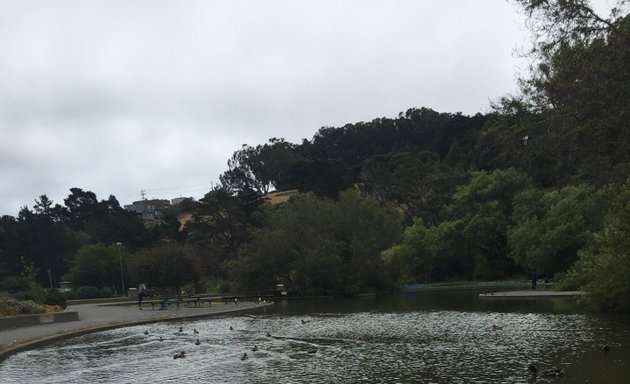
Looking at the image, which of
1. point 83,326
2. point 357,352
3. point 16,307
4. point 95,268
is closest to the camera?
point 357,352

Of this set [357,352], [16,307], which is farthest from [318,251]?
[357,352]

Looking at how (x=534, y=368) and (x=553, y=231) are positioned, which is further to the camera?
(x=553, y=231)

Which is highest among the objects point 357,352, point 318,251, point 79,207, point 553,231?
point 79,207

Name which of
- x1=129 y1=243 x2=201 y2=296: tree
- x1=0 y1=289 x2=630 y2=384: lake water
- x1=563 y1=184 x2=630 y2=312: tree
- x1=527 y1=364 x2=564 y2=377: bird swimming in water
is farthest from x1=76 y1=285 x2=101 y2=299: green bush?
x1=527 y1=364 x2=564 y2=377: bird swimming in water

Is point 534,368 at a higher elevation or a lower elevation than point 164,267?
lower

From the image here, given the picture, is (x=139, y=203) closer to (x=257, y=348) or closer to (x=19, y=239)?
(x=19, y=239)

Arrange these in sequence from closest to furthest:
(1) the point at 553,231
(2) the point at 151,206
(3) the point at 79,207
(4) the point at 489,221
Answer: (1) the point at 553,231
(4) the point at 489,221
(3) the point at 79,207
(2) the point at 151,206

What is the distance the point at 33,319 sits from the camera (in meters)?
30.0

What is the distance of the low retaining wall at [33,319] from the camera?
91.8ft

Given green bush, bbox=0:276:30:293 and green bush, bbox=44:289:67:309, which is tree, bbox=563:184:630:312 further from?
green bush, bbox=0:276:30:293

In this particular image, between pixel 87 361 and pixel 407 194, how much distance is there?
2944 inches

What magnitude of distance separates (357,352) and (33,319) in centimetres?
1857

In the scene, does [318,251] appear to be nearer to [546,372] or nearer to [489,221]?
[489,221]

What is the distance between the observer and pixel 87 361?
→ 19.8 meters
